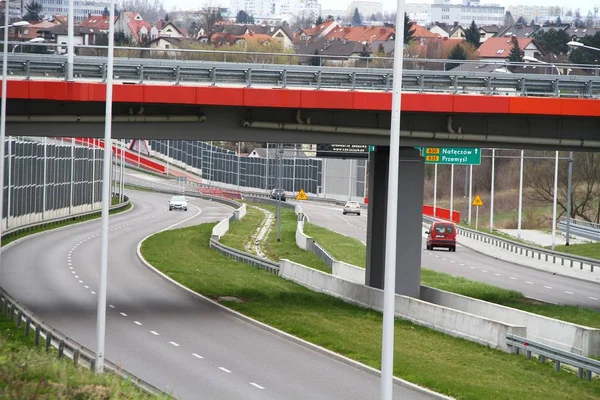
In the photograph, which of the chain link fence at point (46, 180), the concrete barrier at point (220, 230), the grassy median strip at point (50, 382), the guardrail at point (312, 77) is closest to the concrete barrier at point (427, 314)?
the guardrail at point (312, 77)

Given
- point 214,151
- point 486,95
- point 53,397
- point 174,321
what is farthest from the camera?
point 214,151

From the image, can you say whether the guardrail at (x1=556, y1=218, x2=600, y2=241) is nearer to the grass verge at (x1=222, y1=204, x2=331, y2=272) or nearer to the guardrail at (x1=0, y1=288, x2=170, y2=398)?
the grass verge at (x1=222, y1=204, x2=331, y2=272)

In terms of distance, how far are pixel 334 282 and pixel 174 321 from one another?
28.8 ft

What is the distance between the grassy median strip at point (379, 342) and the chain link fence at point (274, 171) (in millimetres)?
73861

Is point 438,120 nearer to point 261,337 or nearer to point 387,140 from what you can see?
point 387,140

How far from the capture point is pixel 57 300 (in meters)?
38.3

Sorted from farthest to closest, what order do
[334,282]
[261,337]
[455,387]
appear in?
[334,282] < [261,337] < [455,387]

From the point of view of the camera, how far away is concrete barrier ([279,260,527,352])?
30.0 m

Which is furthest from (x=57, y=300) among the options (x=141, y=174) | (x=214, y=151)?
(x=141, y=174)

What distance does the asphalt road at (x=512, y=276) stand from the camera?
148 ft

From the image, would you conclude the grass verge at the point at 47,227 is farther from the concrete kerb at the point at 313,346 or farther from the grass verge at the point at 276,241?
the concrete kerb at the point at 313,346

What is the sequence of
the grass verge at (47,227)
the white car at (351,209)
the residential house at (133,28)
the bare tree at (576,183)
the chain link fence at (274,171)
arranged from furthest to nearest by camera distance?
the chain link fence at (274,171)
the white car at (351,209)
the bare tree at (576,183)
the residential house at (133,28)
the grass verge at (47,227)

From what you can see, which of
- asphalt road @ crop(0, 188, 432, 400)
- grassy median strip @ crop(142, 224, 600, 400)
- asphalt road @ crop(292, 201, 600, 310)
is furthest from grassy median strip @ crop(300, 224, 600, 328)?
asphalt road @ crop(0, 188, 432, 400)

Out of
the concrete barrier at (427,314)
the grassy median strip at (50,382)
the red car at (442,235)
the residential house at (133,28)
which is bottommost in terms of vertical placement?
the red car at (442,235)
